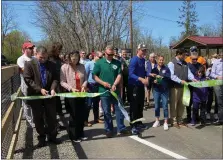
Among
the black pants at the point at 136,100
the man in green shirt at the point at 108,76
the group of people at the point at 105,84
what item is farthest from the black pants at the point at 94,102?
the man in green shirt at the point at 108,76

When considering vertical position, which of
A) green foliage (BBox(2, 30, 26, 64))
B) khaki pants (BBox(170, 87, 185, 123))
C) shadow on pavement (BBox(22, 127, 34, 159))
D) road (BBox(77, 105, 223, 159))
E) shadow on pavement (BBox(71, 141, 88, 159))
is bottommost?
road (BBox(77, 105, 223, 159))

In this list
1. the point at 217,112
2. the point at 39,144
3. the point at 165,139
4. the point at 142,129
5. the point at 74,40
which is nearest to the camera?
the point at 39,144

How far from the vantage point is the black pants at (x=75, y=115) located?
6192 millimetres

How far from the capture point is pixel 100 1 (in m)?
21.7

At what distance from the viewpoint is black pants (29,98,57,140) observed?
574cm

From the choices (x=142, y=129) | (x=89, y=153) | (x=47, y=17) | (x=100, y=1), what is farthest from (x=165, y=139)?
(x=47, y=17)

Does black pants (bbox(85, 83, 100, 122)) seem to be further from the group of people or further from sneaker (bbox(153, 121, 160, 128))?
sneaker (bbox(153, 121, 160, 128))

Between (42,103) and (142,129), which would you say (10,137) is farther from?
(142,129)

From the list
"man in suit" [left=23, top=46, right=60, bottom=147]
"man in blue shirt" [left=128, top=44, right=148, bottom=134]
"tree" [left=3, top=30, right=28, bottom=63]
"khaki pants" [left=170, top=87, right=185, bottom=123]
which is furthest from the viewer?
"tree" [left=3, top=30, right=28, bottom=63]

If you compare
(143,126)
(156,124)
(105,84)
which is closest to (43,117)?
(105,84)

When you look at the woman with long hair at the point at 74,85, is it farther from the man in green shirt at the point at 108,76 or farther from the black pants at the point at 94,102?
the black pants at the point at 94,102

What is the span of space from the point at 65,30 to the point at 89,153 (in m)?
23.7

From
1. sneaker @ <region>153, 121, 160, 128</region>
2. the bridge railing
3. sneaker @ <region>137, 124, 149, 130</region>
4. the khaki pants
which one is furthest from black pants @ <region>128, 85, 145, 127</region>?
the bridge railing

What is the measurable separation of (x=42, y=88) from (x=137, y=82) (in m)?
2.25
